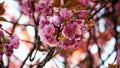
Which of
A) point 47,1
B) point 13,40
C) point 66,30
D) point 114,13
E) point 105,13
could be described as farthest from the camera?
point 105,13

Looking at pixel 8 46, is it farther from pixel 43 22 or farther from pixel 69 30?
pixel 69 30

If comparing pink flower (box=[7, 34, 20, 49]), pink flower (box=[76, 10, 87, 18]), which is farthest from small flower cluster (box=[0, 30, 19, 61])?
pink flower (box=[76, 10, 87, 18])

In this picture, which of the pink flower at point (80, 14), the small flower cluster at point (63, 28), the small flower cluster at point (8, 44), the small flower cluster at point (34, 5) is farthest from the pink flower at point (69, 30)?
the small flower cluster at point (34, 5)

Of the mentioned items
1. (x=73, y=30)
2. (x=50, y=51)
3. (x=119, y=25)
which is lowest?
(x=119, y=25)

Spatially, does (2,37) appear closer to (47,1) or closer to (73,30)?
(73,30)

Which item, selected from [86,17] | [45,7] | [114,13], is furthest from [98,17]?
[86,17]

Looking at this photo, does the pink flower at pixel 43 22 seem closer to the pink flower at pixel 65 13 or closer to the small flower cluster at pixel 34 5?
the pink flower at pixel 65 13
